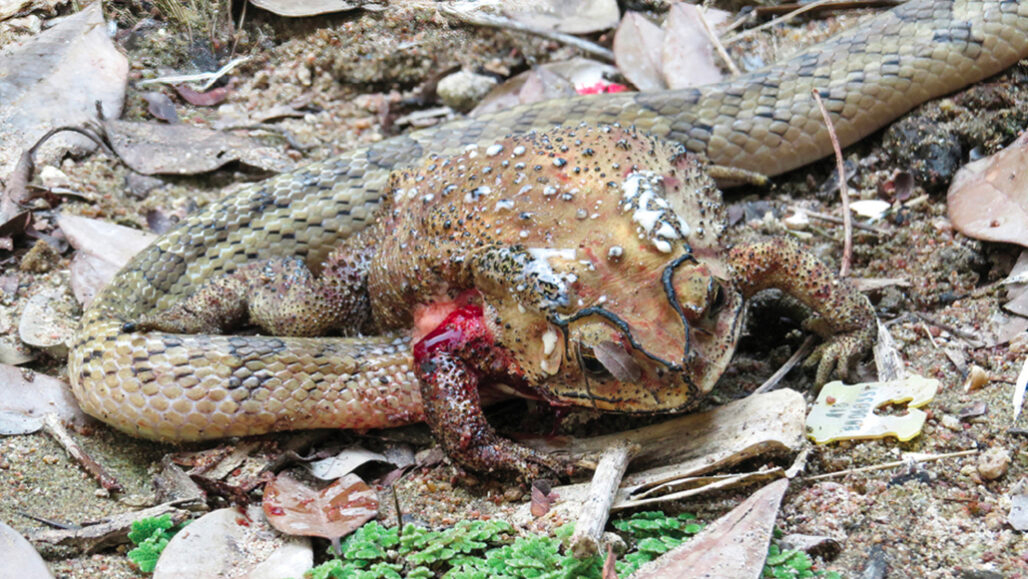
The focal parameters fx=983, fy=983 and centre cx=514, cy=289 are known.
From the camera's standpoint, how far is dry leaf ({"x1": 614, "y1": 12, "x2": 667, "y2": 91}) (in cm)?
532

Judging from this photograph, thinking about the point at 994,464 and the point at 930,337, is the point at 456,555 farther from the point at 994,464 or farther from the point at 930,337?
the point at 930,337

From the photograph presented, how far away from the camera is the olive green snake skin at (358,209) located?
3.70 m

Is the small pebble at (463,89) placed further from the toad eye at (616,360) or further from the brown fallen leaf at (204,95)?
the toad eye at (616,360)

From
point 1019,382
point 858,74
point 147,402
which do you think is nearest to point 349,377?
point 147,402

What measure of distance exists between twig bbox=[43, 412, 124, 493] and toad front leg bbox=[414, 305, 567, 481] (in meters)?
1.16

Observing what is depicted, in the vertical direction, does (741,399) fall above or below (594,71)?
below

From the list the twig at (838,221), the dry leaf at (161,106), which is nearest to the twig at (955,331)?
the twig at (838,221)

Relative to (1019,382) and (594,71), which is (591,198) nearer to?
(1019,382)

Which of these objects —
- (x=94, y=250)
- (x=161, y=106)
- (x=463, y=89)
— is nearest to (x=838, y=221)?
(x=463, y=89)

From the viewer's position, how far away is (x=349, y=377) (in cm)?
376

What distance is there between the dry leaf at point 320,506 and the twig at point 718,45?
9.85 feet

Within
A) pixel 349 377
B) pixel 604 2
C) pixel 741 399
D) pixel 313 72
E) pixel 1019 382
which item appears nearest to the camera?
pixel 1019 382

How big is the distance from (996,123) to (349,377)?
9.97 ft

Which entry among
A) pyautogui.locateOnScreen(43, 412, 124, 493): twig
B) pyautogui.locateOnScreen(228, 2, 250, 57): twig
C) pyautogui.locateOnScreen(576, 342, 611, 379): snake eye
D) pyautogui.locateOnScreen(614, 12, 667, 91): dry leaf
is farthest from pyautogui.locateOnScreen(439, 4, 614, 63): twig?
pyautogui.locateOnScreen(43, 412, 124, 493): twig
